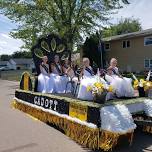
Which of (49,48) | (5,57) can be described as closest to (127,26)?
(5,57)

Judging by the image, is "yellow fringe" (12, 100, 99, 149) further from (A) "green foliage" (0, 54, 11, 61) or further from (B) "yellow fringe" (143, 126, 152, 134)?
(A) "green foliage" (0, 54, 11, 61)

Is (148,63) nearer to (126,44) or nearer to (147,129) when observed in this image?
(126,44)

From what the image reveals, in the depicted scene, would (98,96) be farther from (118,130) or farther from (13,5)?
(13,5)

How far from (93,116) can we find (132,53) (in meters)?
34.1

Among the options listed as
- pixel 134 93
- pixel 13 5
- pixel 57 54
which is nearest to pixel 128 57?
pixel 13 5

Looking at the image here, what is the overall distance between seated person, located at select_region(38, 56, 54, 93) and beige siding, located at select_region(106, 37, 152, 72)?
28.0 metres

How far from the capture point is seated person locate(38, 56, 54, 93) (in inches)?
426

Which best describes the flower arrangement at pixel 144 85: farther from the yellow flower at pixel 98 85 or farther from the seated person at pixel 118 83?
the yellow flower at pixel 98 85

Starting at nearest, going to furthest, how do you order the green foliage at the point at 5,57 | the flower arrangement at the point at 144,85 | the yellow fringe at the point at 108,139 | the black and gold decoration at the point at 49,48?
the yellow fringe at the point at 108,139
the flower arrangement at the point at 144,85
the black and gold decoration at the point at 49,48
the green foliage at the point at 5,57

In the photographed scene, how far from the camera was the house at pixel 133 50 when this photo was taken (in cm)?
3823

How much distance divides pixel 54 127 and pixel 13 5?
1038 inches

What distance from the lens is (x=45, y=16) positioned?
3406 cm

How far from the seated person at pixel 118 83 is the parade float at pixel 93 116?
30 centimetres

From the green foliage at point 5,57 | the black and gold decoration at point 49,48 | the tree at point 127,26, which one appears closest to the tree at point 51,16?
the black and gold decoration at point 49,48
